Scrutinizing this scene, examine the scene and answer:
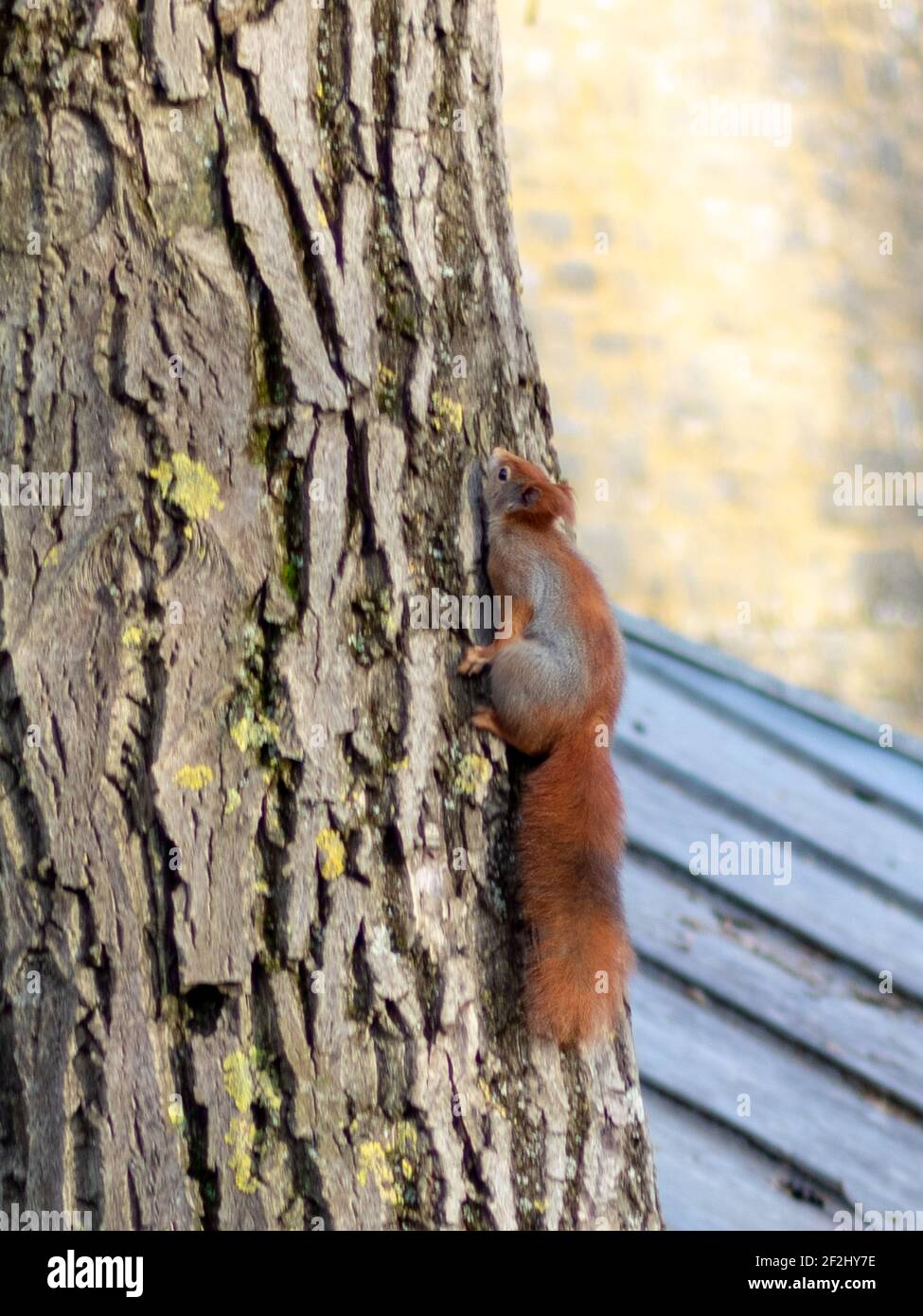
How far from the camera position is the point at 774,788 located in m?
4.58

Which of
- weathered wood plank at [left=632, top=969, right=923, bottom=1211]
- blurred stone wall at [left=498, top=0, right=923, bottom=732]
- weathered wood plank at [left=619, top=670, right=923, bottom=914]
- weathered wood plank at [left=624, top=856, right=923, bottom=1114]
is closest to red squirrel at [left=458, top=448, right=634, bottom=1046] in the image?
weathered wood plank at [left=632, top=969, right=923, bottom=1211]

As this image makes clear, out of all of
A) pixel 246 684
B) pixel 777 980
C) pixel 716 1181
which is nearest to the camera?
pixel 246 684

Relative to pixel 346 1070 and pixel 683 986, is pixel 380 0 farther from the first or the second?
pixel 683 986

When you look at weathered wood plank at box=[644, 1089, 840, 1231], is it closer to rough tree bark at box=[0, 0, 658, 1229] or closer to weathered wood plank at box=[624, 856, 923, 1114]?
weathered wood plank at box=[624, 856, 923, 1114]

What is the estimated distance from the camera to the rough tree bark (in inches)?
72.8

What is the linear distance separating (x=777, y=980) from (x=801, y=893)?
0.36m

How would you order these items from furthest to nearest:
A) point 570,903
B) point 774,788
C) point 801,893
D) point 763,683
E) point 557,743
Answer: point 763,683 → point 774,788 → point 801,893 → point 557,743 → point 570,903

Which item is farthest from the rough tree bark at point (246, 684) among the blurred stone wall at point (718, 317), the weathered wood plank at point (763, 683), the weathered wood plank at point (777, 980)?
the blurred stone wall at point (718, 317)

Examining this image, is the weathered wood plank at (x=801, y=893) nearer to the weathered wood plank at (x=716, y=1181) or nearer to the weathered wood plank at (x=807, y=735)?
the weathered wood plank at (x=807, y=735)

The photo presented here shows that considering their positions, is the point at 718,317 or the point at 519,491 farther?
the point at 718,317

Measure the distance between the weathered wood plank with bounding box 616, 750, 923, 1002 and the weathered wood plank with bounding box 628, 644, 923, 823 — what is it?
53 cm

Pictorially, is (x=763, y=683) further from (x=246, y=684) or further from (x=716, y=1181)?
(x=246, y=684)

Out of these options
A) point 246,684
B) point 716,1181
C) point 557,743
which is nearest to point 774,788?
point 716,1181

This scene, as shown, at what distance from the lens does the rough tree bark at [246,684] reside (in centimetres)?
185
